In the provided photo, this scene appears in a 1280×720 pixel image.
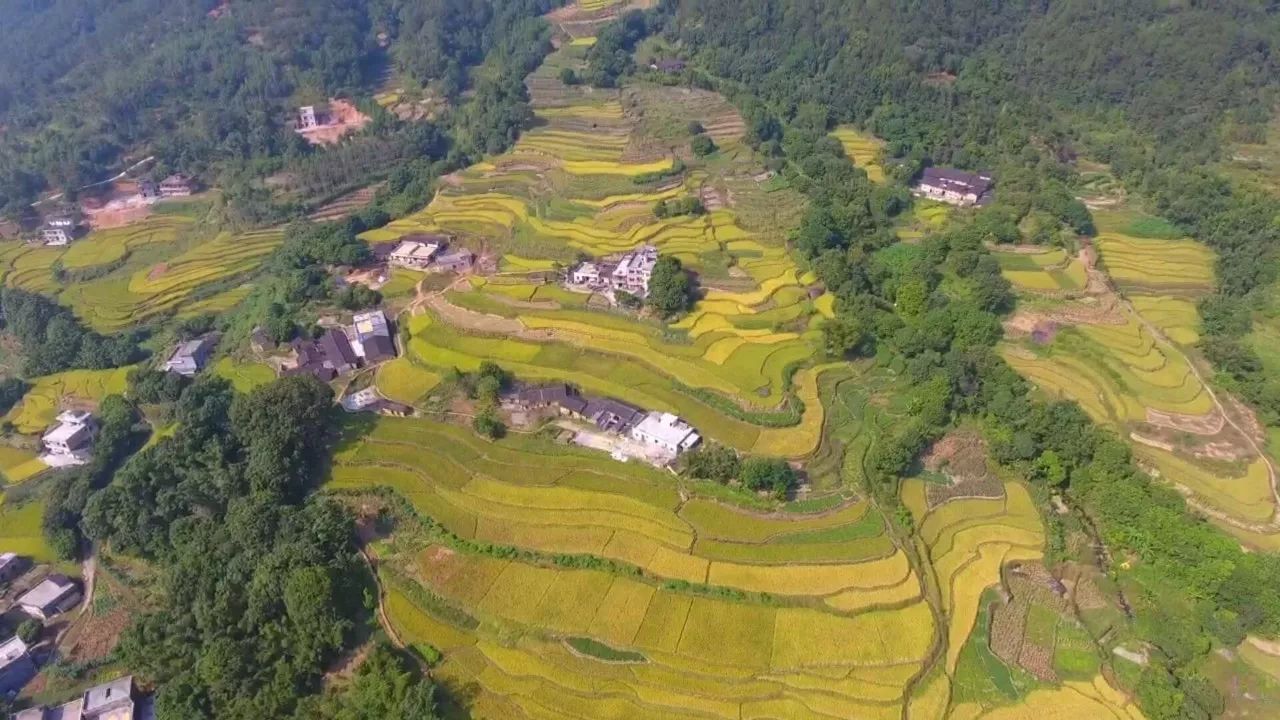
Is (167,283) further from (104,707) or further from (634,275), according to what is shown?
(104,707)

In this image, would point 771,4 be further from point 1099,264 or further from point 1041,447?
point 1041,447

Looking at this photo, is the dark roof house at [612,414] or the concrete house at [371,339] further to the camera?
the concrete house at [371,339]

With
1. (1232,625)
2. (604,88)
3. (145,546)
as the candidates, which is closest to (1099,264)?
(1232,625)

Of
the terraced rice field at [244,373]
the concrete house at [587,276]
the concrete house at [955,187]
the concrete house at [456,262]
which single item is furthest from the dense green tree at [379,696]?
the concrete house at [955,187]

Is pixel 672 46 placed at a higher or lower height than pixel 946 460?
higher

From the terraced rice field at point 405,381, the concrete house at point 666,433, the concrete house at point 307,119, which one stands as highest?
the concrete house at point 666,433

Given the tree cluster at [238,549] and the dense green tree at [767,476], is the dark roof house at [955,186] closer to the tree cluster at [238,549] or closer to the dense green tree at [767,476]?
the dense green tree at [767,476]

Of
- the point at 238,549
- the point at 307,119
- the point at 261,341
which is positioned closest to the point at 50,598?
the point at 238,549
